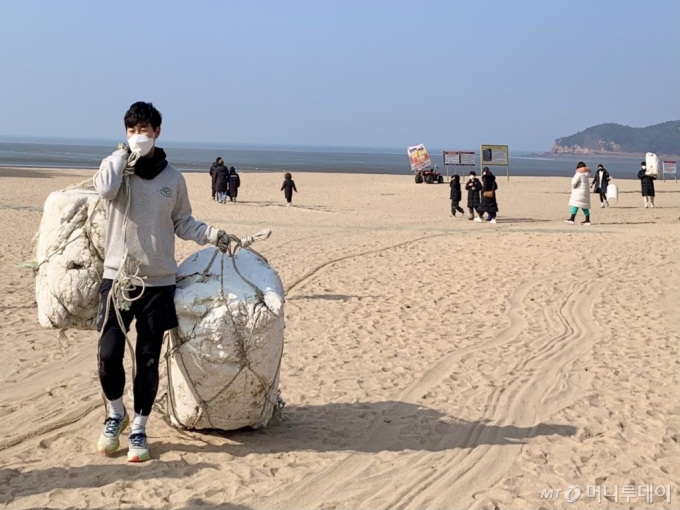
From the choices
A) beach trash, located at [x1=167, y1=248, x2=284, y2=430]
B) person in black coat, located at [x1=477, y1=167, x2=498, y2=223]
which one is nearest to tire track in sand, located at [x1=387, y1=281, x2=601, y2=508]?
beach trash, located at [x1=167, y1=248, x2=284, y2=430]

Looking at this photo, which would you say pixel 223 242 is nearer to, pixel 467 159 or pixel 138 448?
pixel 138 448

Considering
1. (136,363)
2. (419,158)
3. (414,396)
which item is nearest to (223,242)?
(136,363)

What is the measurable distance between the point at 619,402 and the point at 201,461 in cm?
336

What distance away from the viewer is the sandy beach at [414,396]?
14.6 feet

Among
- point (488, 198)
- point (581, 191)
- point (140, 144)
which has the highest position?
point (140, 144)

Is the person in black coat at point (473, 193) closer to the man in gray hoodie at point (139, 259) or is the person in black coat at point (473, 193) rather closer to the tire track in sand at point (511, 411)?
the tire track in sand at point (511, 411)

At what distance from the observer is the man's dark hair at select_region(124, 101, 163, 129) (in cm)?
449

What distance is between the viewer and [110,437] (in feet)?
15.5

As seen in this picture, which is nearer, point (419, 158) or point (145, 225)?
point (145, 225)

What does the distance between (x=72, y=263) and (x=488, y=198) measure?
677 inches

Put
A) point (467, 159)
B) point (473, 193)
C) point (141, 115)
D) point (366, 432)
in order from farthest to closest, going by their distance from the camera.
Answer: point (467, 159) < point (473, 193) < point (366, 432) < point (141, 115)

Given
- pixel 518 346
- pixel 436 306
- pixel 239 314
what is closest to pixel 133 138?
pixel 239 314

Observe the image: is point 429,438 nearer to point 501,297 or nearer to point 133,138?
point 133,138

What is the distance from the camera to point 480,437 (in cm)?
538
